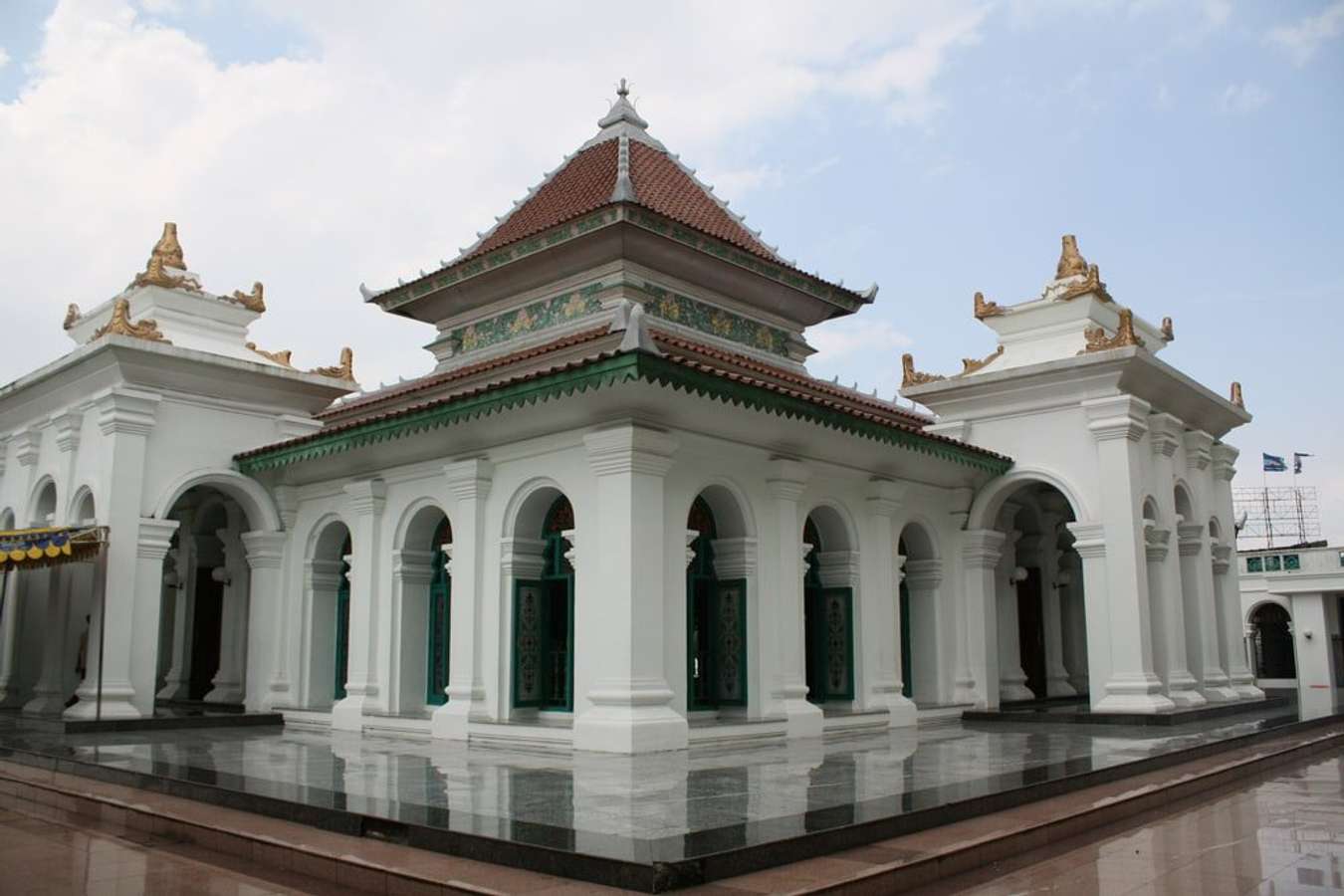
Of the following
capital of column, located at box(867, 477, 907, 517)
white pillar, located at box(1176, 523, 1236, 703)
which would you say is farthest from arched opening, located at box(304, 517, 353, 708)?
white pillar, located at box(1176, 523, 1236, 703)

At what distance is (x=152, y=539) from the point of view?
15.1 m

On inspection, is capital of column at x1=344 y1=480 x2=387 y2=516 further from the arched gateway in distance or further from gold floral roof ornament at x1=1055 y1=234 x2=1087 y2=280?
gold floral roof ornament at x1=1055 y1=234 x2=1087 y2=280

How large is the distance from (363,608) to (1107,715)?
9577 millimetres

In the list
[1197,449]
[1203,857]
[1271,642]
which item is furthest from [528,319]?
[1271,642]

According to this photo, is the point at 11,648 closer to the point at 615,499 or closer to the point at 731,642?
the point at 615,499

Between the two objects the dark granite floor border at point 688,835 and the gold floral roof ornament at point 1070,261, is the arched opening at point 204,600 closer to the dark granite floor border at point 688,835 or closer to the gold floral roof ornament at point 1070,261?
the dark granite floor border at point 688,835

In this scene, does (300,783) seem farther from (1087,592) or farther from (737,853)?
(1087,592)

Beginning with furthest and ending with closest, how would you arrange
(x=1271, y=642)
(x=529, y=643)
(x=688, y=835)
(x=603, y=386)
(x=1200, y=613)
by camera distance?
(x=1271, y=642), (x=1200, y=613), (x=529, y=643), (x=603, y=386), (x=688, y=835)

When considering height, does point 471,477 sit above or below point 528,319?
below

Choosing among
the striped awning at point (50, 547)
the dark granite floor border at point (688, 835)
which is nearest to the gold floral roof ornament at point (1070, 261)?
the dark granite floor border at point (688, 835)

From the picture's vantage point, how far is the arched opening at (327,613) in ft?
52.9

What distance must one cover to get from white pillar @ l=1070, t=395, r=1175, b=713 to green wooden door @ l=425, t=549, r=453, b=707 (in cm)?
841

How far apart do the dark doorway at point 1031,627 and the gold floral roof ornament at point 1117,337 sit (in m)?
5.17

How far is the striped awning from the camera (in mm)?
13961
